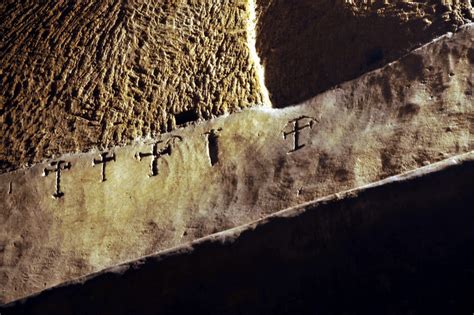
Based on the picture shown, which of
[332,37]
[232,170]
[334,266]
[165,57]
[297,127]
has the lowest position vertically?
[334,266]

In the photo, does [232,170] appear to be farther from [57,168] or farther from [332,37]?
[57,168]

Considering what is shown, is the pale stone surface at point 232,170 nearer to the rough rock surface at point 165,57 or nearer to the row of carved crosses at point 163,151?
the row of carved crosses at point 163,151

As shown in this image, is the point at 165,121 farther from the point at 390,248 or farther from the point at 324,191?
the point at 390,248

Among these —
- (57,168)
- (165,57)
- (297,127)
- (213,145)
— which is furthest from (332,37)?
(57,168)

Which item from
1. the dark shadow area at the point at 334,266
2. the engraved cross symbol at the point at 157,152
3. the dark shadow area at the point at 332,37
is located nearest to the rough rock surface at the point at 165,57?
the dark shadow area at the point at 332,37

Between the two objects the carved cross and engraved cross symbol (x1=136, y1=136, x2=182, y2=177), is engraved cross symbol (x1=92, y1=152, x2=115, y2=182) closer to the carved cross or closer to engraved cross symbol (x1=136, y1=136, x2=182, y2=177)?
engraved cross symbol (x1=136, y1=136, x2=182, y2=177)

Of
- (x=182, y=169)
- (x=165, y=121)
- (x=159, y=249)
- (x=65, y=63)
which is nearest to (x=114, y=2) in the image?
(x=65, y=63)
